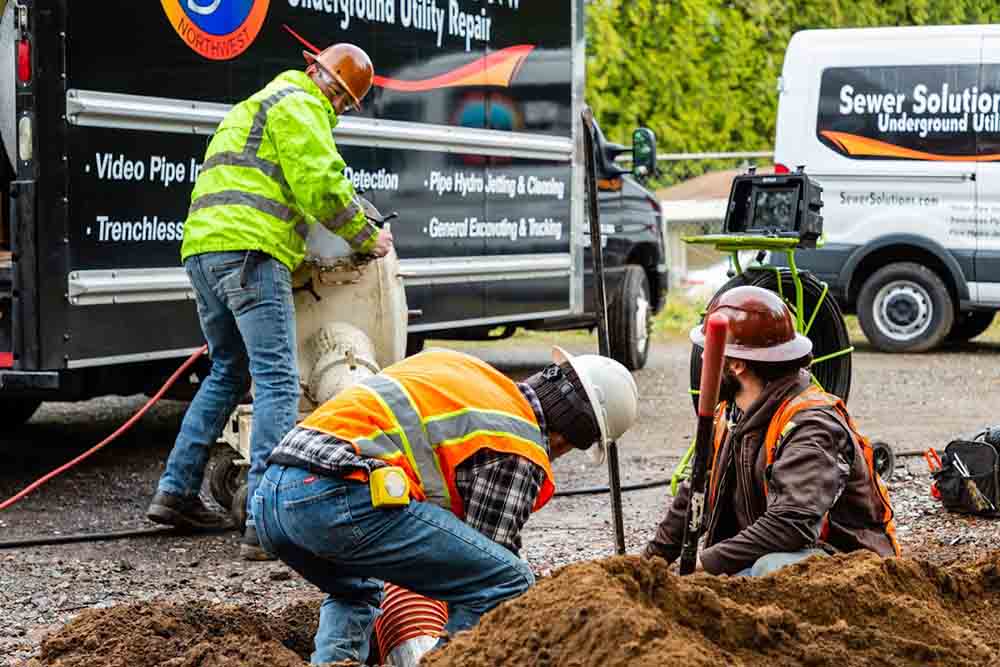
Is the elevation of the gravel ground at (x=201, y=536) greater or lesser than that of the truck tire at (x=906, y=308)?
lesser

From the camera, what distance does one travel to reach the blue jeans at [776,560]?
15.6ft

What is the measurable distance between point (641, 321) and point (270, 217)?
686 centimetres

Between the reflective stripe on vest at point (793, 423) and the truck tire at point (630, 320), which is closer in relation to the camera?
the reflective stripe on vest at point (793, 423)

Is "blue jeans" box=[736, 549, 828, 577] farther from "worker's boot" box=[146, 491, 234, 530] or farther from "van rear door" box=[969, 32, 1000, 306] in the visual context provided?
"van rear door" box=[969, 32, 1000, 306]

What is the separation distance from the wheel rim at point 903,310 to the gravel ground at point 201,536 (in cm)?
218

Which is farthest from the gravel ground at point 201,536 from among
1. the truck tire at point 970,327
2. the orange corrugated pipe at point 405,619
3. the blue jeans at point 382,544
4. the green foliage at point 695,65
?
the green foliage at point 695,65

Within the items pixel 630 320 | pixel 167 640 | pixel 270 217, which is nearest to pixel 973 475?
pixel 270 217

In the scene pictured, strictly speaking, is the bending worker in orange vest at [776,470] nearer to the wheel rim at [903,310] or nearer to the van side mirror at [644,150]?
the van side mirror at [644,150]

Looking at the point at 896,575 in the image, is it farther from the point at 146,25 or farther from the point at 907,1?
the point at 907,1

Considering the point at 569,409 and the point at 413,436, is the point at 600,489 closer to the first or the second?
the point at 569,409

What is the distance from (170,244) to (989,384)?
7.53 m

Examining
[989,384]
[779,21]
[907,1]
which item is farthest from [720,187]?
[989,384]

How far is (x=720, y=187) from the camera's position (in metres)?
20.5

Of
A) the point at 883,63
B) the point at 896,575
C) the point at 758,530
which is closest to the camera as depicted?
the point at 896,575
